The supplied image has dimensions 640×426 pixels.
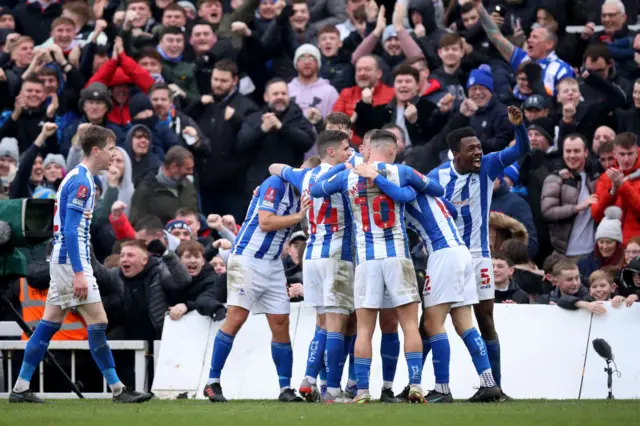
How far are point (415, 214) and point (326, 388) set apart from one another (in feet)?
5.96

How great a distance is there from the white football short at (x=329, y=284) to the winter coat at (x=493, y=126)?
471cm

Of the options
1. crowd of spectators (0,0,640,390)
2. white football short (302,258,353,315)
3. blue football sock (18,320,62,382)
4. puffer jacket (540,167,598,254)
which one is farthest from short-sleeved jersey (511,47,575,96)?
blue football sock (18,320,62,382)

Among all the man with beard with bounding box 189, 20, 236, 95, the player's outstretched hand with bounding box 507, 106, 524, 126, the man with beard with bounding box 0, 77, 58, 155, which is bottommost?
the player's outstretched hand with bounding box 507, 106, 524, 126

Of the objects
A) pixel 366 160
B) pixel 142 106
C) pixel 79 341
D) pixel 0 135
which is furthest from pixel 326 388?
pixel 0 135

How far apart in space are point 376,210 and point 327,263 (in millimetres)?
844

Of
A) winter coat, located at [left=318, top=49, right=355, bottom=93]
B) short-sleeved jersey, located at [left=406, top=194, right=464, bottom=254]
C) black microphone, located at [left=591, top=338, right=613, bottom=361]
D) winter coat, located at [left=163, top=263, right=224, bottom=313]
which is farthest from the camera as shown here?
winter coat, located at [left=318, top=49, right=355, bottom=93]

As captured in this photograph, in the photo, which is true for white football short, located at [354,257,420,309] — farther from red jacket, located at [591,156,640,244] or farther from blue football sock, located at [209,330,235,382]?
red jacket, located at [591,156,640,244]

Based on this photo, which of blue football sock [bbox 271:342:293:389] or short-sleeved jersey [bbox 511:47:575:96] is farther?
short-sleeved jersey [bbox 511:47:575:96]

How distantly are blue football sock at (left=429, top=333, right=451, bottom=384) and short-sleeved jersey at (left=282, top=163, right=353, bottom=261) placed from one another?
3.85 feet

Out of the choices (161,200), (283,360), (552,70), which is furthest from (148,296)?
(552,70)

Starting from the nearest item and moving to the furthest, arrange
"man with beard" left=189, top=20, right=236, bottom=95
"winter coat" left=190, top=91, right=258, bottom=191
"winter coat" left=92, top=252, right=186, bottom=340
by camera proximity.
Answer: "winter coat" left=92, top=252, right=186, bottom=340 → "winter coat" left=190, top=91, right=258, bottom=191 → "man with beard" left=189, top=20, right=236, bottom=95

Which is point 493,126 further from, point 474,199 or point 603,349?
point 603,349

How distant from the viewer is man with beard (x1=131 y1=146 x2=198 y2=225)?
17234 millimetres

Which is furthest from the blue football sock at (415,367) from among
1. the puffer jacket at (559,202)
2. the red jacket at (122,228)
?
the red jacket at (122,228)
